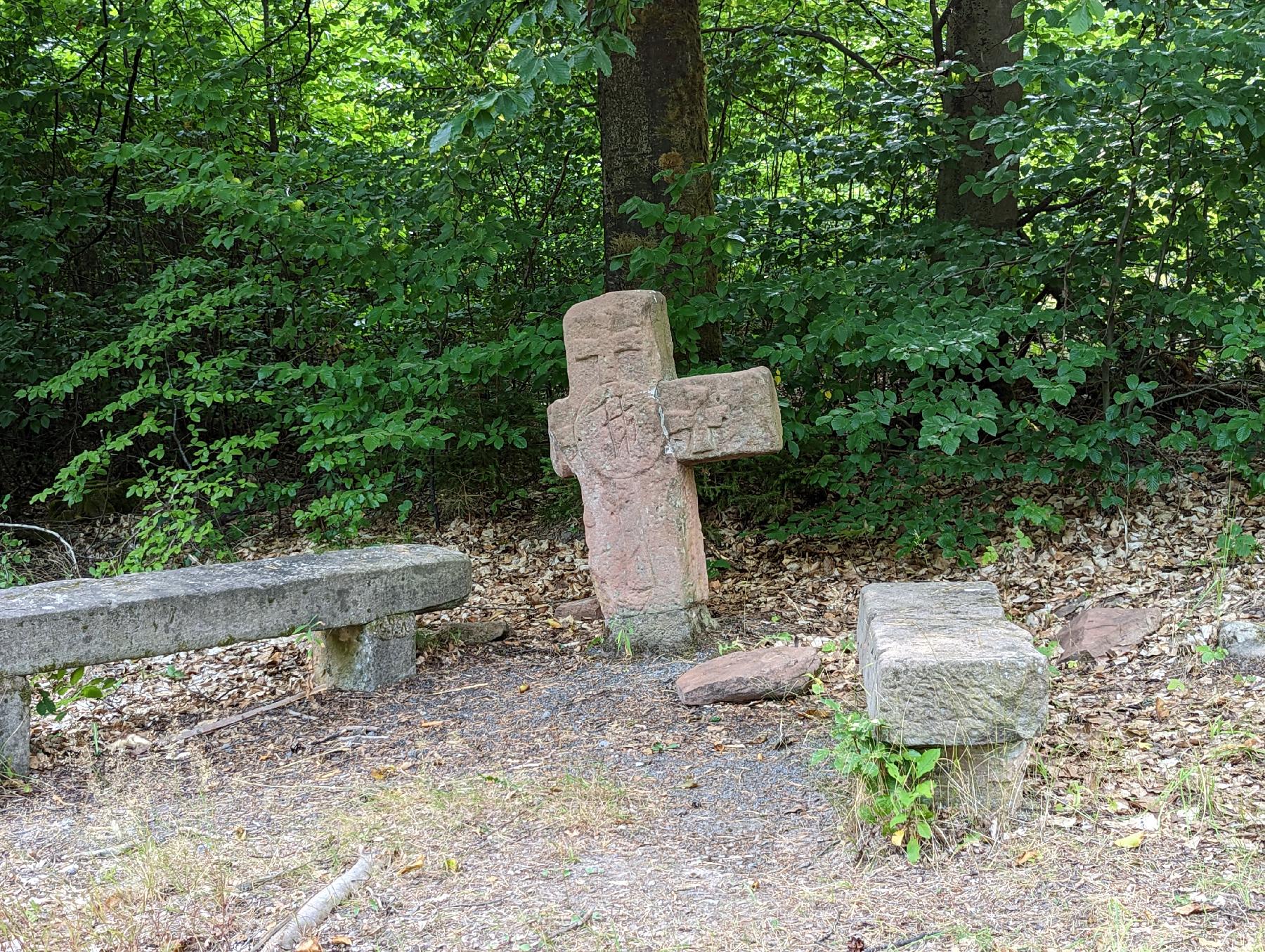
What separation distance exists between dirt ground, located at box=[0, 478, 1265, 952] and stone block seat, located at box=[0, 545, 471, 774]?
22 cm

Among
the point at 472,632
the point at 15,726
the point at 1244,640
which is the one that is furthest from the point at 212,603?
the point at 1244,640

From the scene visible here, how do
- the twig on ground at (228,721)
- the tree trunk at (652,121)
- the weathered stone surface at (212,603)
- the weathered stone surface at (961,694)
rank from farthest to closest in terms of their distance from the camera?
the tree trunk at (652,121)
the twig on ground at (228,721)
the weathered stone surface at (212,603)
the weathered stone surface at (961,694)

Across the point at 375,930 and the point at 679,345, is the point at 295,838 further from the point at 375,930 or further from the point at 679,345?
the point at 679,345

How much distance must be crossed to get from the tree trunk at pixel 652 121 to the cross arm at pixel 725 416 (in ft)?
5.72

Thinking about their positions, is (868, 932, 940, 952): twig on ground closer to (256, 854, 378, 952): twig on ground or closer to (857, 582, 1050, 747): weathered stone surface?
(857, 582, 1050, 747): weathered stone surface

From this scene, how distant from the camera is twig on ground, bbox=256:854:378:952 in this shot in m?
2.71

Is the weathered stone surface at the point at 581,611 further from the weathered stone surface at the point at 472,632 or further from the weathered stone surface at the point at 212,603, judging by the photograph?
the weathered stone surface at the point at 212,603

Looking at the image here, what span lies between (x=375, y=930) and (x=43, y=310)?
20.9 ft

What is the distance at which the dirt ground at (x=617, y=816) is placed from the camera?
2.74m

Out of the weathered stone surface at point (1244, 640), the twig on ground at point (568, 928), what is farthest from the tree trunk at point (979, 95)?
the twig on ground at point (568, 928)

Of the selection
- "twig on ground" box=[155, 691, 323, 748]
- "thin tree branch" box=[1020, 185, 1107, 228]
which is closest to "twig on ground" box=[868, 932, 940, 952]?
"twig on ground" box=[155, 691, 323, 748]

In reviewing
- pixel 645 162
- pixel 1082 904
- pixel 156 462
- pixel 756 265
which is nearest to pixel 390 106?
pixel 645 162

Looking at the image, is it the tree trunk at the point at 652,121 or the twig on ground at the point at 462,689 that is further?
the tree trunk at the point at 652,121

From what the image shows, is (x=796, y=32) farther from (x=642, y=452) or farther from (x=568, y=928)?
(x=568, y=928)
